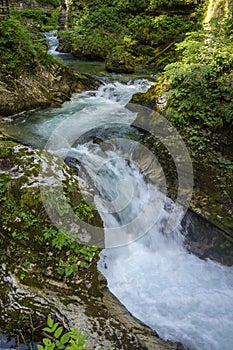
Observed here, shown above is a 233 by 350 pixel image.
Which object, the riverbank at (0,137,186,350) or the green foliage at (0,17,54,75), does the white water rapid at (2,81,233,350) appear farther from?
the green foliage at (0,17,54,75)

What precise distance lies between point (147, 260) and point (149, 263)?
7cm

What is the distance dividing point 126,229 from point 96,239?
4.77ft

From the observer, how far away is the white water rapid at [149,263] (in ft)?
13.4

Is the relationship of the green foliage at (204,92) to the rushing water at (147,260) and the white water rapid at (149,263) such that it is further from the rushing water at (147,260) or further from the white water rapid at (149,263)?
the white water rapid at (149,263)

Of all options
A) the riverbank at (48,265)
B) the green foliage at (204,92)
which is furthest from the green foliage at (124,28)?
the riverbank at (48,265)

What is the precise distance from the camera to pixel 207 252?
16.9 feet

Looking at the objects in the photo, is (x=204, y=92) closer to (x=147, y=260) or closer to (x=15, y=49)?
(x=147, y=260)

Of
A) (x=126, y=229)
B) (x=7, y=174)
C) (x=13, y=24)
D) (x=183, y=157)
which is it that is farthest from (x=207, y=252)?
(x=13, y=24)

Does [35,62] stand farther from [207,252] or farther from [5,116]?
[207,252]

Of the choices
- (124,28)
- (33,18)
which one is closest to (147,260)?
(124,28)

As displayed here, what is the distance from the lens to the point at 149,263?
5.11 m

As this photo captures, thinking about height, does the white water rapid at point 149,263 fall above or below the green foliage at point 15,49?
below

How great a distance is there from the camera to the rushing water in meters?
4.10

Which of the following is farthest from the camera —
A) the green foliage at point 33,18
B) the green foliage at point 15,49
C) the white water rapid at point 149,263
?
the green foliage at point 33,18
